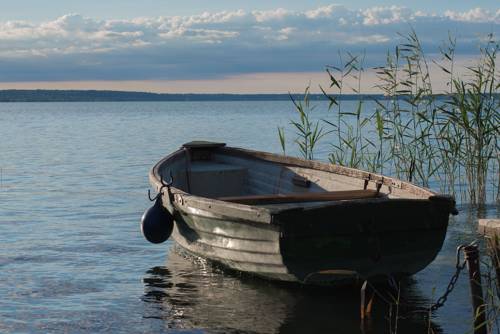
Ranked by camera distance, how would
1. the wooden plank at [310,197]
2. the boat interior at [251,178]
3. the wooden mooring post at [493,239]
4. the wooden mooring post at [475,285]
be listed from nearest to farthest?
the wooden mooring post at [475,285] → the wooden mooring post at [493,239] → the wooden plank at [310,197] → the boat interior at [251,178]

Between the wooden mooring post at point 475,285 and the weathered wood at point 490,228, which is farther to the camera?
the weathered wood at point 490,228

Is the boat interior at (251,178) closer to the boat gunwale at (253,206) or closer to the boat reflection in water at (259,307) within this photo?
the boat gunwale at (253,206)

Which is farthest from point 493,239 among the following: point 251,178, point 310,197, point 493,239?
point 251,178

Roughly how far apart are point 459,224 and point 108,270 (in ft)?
18.9

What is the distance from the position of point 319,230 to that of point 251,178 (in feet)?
15.9

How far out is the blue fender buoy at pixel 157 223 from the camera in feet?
32.6

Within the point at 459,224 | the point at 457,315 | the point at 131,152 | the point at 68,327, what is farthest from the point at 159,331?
the point at 131,152

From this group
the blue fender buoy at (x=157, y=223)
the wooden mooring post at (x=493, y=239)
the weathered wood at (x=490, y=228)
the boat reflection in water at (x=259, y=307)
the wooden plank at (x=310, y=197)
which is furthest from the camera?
the blue fender buoy at (x=157, y=223)

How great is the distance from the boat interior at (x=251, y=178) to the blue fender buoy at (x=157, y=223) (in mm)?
921

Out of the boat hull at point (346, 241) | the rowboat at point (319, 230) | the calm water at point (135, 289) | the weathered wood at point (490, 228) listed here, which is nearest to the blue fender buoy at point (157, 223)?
the rowboat at point (319, 230)

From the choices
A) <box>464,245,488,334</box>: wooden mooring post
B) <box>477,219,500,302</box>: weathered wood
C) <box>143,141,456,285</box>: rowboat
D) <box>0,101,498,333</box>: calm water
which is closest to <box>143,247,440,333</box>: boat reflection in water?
<box>0,101,498,333</box>: calm water

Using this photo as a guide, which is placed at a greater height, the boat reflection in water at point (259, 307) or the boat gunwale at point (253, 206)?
the boat gunwale at point (253, 206)

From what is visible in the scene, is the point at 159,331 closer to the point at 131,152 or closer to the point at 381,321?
the point at 381,321

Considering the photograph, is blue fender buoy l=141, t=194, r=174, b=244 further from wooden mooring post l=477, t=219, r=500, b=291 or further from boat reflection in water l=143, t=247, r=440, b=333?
wooden mooring post l=477, t=219, r=500, b=291
